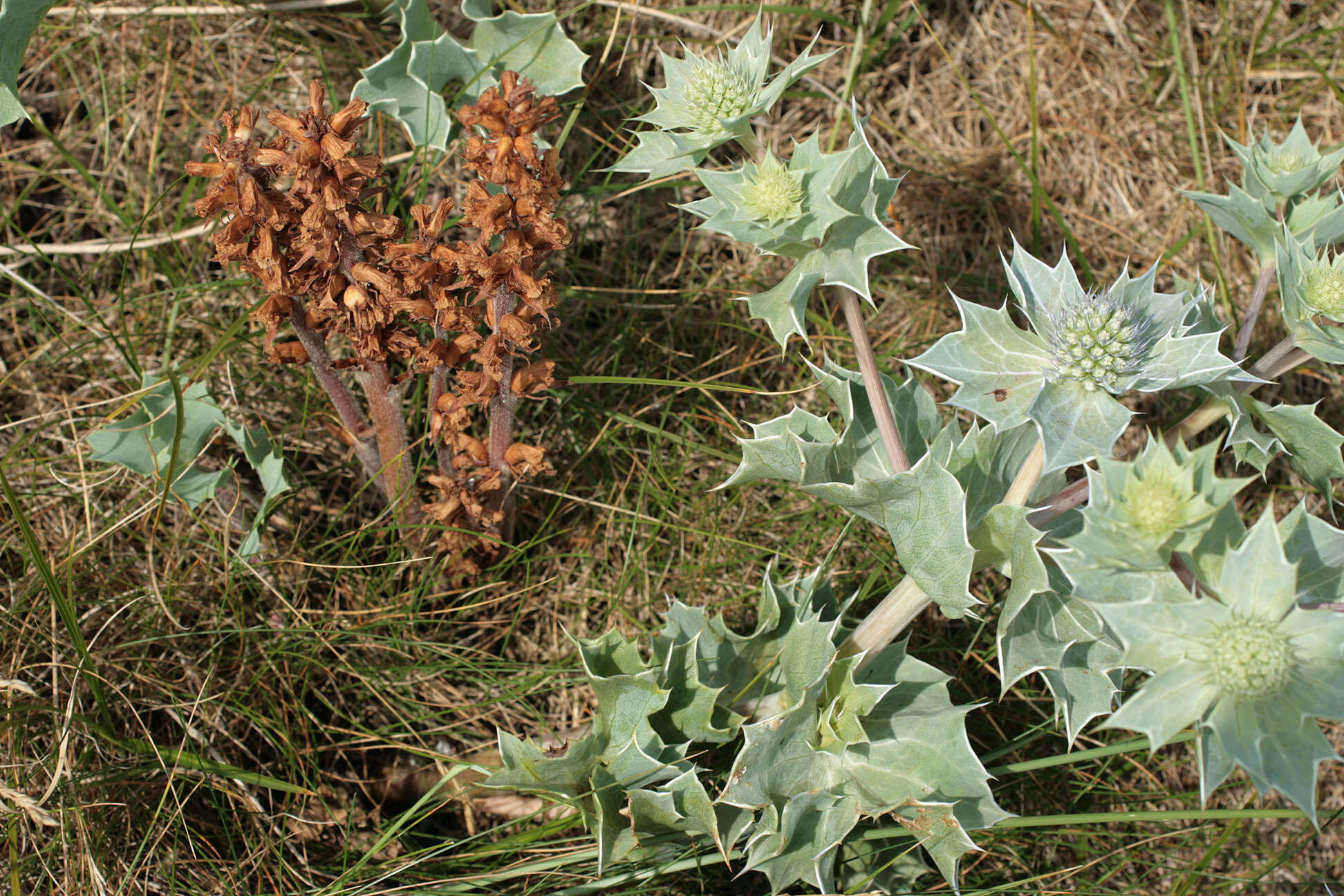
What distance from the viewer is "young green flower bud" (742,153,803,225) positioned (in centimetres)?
172

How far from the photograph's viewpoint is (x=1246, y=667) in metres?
1.38

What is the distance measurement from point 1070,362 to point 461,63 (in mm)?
1565

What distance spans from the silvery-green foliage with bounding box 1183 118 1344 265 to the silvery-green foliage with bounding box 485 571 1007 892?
3.49ft

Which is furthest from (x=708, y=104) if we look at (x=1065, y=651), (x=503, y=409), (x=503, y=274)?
(x=1065, y=651)

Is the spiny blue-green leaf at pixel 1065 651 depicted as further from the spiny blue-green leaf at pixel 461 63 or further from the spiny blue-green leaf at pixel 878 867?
the spiny blue-green leaf at pixel 461 63

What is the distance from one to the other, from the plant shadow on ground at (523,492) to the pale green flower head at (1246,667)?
28.3 inches

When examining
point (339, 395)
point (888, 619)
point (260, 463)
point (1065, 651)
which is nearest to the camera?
point (1065, 651)

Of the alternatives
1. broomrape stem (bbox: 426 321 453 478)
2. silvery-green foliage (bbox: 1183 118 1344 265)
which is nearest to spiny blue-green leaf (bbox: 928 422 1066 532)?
silvery-green foliage (bbox: 1183 118 1344 265)

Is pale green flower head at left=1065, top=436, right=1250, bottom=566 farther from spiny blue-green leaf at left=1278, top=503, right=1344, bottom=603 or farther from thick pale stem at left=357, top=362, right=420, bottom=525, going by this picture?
thick pale stem at left=357, top=362, right=420, bottom=525

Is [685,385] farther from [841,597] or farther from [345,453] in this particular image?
[345,453]

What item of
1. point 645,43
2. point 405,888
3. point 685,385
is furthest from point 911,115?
point 405,888

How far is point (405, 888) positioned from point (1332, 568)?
188 cm

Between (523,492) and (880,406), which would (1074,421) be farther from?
(523,492)

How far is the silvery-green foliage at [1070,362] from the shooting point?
5.26 feet
